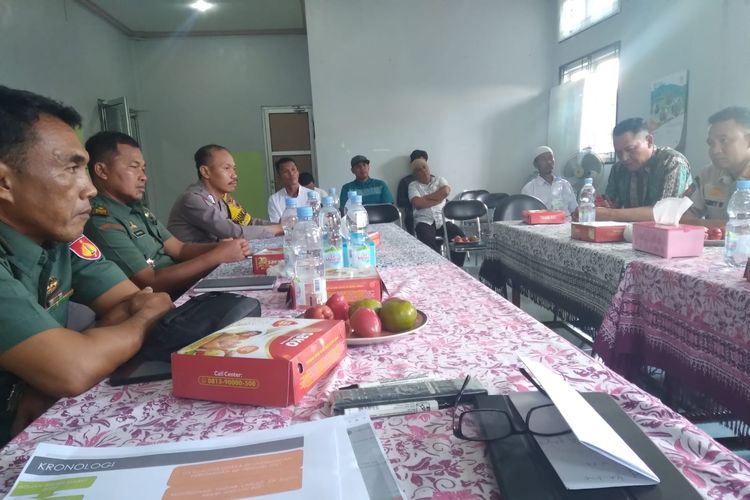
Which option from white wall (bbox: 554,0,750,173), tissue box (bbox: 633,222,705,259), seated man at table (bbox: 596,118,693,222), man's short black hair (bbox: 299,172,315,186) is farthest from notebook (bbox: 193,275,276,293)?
man's short black hair (bbox: 299,172,315,186)

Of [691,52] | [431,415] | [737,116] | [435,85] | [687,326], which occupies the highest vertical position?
[435,85]

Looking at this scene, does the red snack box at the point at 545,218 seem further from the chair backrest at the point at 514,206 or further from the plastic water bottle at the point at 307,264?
the plastic water bottle at the point at 307,264

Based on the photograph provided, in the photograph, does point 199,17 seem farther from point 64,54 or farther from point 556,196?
point 556,196

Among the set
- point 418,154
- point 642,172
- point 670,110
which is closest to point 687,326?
point 642,172

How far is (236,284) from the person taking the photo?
1373 millimetres

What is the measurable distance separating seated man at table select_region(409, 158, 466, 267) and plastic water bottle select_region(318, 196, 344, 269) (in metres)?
2.45

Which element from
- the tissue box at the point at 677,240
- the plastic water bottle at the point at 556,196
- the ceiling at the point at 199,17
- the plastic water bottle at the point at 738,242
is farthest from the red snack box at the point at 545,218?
the ceiling at the point at 199,17

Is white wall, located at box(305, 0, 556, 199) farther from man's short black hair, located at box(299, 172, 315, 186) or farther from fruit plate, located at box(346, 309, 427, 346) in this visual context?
fruit plate, located at box(346, 309, 427, 346)

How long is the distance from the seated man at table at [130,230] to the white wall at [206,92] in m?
4.52

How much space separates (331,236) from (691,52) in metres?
3.14

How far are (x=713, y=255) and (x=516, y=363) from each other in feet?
3.99

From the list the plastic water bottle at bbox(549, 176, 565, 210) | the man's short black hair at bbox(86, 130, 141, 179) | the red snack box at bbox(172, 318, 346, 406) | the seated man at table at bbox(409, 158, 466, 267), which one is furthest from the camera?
the seated man at table at bbox(409, 158, 466, 267)

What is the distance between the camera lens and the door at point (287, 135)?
6.25 metres

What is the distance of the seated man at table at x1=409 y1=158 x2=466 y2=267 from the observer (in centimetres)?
440
